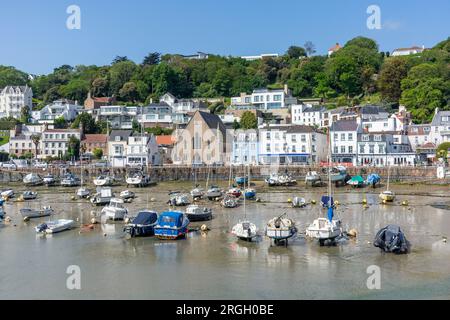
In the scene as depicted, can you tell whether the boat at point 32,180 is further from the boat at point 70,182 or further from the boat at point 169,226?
the boat at point 169,226

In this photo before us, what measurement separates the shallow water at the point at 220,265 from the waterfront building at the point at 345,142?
34525 mm

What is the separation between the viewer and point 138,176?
60750mm

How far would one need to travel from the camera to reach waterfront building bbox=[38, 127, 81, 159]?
8756 cm

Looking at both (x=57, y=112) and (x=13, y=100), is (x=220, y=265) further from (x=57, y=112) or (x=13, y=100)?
(x=13, y=100)

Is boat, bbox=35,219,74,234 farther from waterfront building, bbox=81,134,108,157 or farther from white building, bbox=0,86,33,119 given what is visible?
white building, bbox=0,86,33,119

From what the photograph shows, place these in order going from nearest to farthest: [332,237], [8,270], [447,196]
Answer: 1. [8,270]
2. [332,237]
3. [447,196]

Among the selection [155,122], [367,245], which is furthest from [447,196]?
[155,122]

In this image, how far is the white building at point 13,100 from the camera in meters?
121

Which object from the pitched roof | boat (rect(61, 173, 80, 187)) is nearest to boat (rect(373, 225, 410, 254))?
boat (rect(61, 173, 80, 187))

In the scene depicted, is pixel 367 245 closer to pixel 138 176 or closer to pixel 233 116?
pixel 138 176

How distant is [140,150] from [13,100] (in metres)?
59.9

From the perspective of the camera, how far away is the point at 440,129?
7356 centimetres

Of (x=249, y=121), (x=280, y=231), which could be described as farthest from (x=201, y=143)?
(x=280, y=231)
